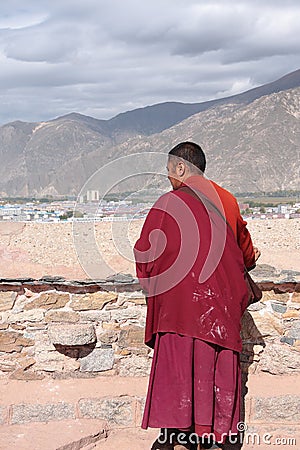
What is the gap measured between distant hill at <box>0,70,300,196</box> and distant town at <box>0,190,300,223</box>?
5.05 feet

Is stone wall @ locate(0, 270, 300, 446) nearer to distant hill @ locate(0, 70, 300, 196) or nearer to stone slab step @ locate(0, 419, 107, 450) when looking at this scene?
stone slab step @ locate(0, 419, 107, 450)

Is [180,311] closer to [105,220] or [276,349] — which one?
[276,349]

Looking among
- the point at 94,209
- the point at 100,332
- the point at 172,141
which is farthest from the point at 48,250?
the point at 100,332

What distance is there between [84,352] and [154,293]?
1.08 metres

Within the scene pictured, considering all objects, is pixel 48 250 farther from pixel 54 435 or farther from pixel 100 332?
pixel 54 435

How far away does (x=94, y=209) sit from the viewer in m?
3.77

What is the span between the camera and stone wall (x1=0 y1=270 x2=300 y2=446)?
326cm

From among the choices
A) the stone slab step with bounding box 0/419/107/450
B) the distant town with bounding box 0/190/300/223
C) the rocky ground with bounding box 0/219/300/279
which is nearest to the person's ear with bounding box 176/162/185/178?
the distant town with bounding box 0/190/300/223

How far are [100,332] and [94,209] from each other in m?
0.88

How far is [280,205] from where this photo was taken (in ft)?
51.2

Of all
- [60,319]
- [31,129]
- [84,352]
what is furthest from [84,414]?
[31,129]

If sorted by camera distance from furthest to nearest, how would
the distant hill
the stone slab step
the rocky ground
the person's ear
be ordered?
the distant hill, the rocky ground, the stone slab step, the person's ear

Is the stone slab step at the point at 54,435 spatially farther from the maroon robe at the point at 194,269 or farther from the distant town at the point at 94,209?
the distant town at the point at 94,209

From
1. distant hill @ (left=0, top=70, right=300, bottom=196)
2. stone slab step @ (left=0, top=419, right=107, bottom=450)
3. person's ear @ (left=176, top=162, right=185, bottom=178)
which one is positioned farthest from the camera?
distant hill @ (left=0, top=70, right=300, bottom=196)
